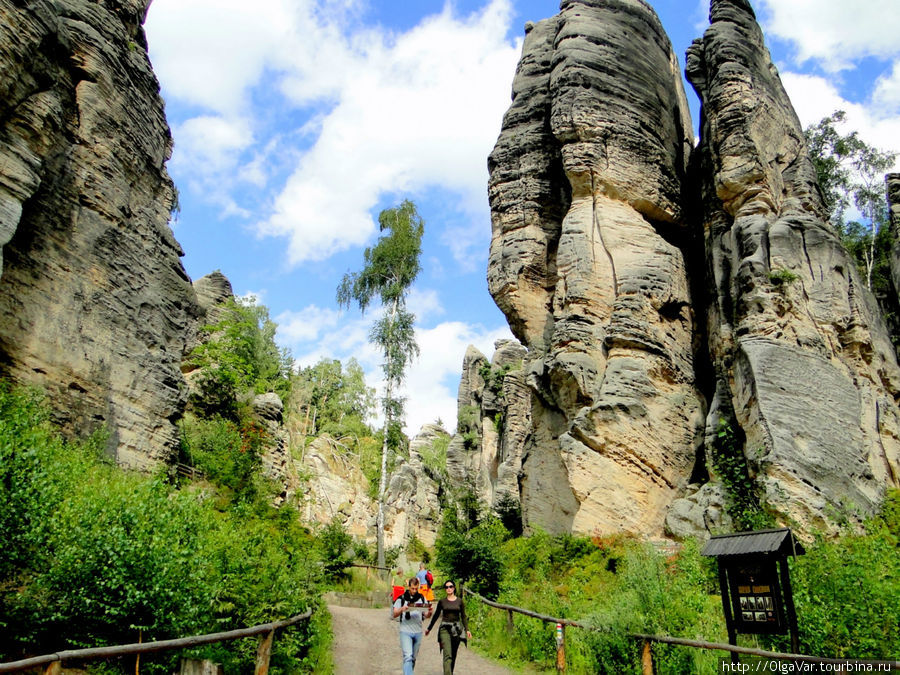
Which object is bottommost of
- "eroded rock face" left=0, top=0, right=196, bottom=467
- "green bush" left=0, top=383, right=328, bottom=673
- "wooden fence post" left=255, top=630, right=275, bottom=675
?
"wooden fence post" left=255, top=630, right=275, bottom=675

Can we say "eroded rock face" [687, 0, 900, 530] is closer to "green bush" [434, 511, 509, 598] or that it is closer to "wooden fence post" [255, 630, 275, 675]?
"green bush" [434, 511, 509, 598]

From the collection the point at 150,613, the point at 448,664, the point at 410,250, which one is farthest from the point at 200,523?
the point at 410,250

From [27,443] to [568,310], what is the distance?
1646 centimetres

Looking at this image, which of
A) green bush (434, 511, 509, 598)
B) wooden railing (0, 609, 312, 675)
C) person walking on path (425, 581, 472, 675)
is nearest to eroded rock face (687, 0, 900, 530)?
green bush (434, 511, 509, 598)

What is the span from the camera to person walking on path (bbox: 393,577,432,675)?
8.56 metres

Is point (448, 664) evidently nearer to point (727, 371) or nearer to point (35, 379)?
point (35, 379)

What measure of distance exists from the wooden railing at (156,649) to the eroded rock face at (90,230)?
27.1 ft

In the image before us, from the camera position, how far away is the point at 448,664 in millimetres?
8789

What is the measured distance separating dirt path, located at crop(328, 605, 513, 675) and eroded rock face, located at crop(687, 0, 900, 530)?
7920 millimetres

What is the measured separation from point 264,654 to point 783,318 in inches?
608

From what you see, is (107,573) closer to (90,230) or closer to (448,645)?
(448,645)

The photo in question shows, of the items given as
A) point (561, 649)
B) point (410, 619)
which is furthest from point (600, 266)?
point (410, 619)

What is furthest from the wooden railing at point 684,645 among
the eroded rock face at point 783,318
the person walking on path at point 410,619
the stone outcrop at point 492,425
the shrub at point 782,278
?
the stone outcrop at point 492,425

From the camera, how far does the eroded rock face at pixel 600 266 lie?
64.7ft
